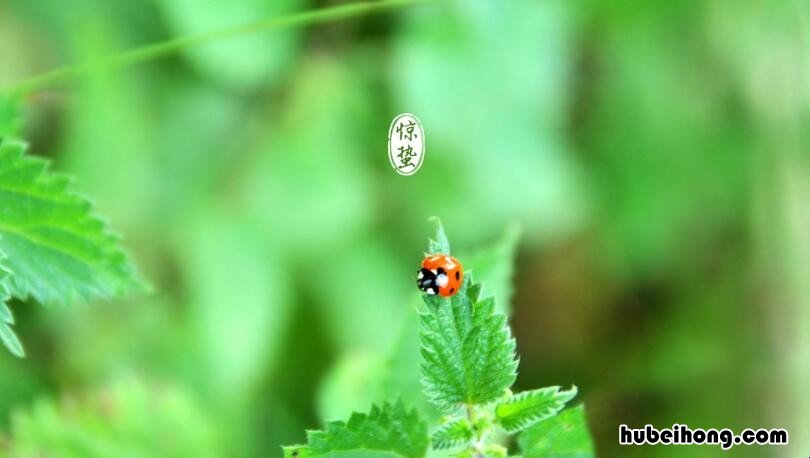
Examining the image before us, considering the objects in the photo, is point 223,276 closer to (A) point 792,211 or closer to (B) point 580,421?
(A) point 792,211

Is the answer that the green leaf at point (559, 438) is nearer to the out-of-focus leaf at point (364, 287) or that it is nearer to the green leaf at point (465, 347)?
the green leaf at point (465, 347)

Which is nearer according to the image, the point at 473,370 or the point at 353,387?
the point at 473,370

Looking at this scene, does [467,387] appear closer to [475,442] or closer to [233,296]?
[475,442]

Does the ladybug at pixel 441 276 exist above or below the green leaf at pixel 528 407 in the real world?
above

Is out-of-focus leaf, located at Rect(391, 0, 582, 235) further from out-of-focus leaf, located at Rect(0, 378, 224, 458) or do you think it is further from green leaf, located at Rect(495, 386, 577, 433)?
green leaf, located at Rect(495, 386, 577, 433)

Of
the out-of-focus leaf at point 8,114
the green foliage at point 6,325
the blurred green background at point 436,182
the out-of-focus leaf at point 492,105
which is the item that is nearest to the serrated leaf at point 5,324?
the green foliage at point 6,325

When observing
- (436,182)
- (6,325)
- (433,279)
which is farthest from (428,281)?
(436,182)

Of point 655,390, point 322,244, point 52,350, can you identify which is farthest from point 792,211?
point 52,350
